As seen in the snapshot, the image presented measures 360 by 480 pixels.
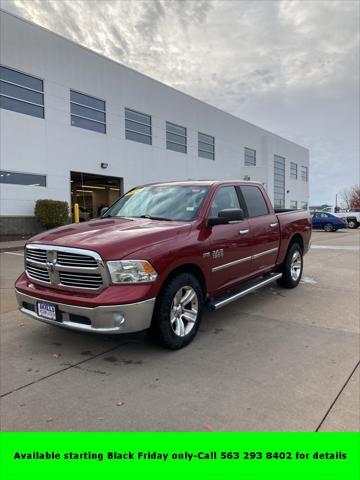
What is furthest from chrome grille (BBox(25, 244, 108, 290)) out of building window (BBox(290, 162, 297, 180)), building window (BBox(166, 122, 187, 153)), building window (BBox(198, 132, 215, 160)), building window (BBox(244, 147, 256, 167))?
building window (BBox(290, 162, 297, 180))

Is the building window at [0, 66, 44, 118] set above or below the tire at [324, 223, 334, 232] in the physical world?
above

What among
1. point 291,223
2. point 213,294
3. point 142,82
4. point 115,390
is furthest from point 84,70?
point 115,390

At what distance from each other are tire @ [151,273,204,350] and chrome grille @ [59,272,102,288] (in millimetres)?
653

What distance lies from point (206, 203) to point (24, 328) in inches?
113

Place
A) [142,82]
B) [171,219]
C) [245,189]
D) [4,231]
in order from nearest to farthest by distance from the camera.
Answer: [171,219] < [245,189] < [4,231] < [142,82]

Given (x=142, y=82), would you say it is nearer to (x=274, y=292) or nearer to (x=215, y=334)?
(x=274, y=292)

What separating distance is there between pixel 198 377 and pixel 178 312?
776 mm

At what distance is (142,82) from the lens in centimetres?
2338

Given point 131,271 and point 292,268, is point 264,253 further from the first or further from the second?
A: point 131,271

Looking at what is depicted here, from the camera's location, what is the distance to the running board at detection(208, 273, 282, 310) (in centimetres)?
446

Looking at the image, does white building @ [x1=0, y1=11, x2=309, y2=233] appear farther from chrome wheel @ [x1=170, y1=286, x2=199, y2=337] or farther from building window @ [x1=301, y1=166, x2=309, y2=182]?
building window @ [x1=301, y1=166, x2=309, y2=182]

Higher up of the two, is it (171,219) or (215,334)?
(171,219)

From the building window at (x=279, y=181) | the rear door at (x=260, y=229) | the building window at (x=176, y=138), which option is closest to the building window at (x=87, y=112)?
the building window at (x=176, y=138)

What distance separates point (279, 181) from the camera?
1667 inches
